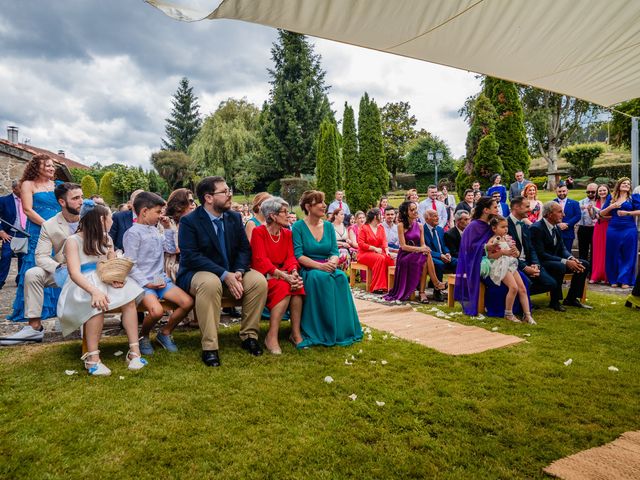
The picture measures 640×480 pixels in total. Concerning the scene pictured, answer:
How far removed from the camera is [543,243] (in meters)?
6.82

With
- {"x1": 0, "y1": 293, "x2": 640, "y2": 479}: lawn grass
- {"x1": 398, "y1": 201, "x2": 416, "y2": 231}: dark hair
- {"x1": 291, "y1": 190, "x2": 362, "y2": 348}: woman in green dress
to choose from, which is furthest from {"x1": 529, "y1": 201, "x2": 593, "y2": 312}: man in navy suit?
{"x1": 291, "y1": 190, "x2": 362, "y2": 348}: woman in green dress

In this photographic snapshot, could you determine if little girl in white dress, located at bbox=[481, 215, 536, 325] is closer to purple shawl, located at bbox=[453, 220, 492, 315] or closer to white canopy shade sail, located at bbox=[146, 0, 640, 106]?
purple shawl, located at bbox=[453, 220, 492, 315]

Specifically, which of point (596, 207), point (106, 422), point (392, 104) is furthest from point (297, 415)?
point (392, 104)

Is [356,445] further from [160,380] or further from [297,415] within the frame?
[160,380]

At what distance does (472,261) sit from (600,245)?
4.54 metres

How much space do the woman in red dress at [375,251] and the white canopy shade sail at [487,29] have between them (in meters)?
5.94

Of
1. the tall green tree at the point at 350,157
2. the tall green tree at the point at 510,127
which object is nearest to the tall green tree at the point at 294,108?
the tall green tree at the point at 350,157

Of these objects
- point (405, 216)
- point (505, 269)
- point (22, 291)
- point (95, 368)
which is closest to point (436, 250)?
point (405, 216)

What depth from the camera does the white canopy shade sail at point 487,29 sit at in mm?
1933

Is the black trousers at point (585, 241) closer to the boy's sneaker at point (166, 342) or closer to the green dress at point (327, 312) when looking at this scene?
the green dress at point (327, 312)

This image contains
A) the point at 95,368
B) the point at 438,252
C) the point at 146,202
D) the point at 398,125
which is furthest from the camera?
the point at 398,125

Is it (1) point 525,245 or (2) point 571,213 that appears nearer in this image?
(1) point 525,245

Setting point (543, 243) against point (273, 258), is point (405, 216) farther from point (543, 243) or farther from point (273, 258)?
point (273, 258)

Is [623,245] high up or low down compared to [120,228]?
down
